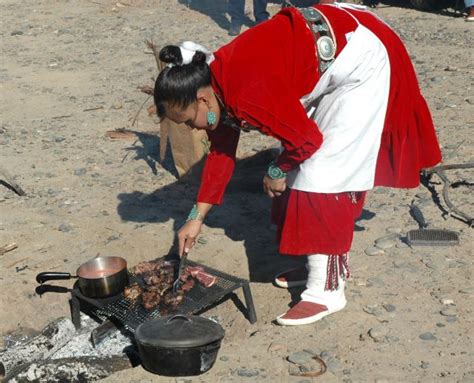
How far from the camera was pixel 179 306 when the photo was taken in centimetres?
451

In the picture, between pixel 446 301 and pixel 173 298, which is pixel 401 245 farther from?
pixel 173 298

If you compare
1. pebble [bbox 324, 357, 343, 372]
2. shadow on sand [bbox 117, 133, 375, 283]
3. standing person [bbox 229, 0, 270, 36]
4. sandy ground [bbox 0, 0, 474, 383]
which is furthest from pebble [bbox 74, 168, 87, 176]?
standing person [bbox 229, 0, 270, 36]

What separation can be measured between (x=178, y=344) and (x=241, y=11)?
8.83m

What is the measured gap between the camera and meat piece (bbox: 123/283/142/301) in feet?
15.2

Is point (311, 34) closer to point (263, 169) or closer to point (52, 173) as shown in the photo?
point (263, 169)

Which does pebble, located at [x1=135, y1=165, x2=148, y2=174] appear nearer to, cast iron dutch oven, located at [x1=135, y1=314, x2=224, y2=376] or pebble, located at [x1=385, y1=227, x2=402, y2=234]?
pebble, located at [x1=385, y1=227, x2=402, y2=234]

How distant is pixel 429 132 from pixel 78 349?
Result: 93.0 inches

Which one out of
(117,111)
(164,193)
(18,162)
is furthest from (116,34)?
(164,193)

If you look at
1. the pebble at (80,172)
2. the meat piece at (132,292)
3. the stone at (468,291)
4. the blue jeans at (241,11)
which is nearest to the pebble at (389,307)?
the stone at (468,291)

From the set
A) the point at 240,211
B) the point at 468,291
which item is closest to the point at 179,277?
the point at 240,211

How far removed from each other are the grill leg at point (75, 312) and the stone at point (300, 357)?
135cm

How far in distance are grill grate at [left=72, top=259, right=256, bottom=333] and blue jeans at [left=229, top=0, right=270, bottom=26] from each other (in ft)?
25.3

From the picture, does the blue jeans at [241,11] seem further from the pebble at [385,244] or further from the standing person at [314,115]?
the standing person at [314,115]

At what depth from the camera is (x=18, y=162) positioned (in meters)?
7.17
